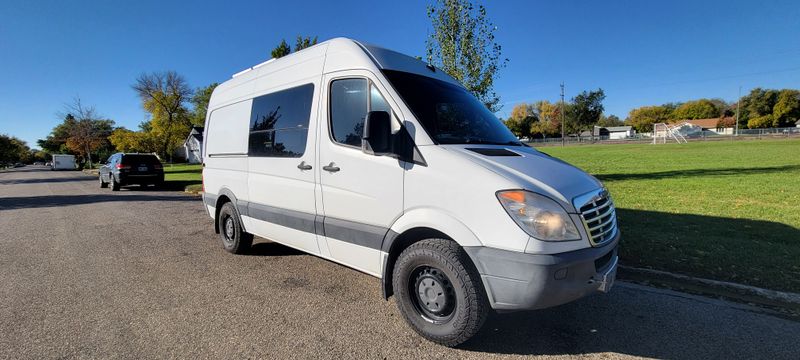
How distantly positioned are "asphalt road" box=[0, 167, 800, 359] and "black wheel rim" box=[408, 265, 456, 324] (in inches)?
9.7

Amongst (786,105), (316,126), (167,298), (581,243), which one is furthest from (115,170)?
(786,105)

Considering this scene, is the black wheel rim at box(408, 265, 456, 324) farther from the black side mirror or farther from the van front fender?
the black side mirror

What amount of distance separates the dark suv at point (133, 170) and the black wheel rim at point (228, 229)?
13.9 m

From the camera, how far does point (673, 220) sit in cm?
717

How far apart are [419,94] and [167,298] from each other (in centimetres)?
334

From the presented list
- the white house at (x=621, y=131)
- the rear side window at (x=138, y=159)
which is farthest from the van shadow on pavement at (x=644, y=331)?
the white house at (x=621, y=131)

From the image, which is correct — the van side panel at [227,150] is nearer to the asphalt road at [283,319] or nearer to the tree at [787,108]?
the asphalt road at [283,319]

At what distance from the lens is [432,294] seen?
3119 millimetres

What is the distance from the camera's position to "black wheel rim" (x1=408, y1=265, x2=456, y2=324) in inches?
119

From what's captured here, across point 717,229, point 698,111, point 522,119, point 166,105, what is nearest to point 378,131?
point 717,229

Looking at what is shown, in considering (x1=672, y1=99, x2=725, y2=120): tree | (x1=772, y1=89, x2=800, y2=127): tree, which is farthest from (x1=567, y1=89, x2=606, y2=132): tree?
(x1=672, y1=99, x2=725, y2=120): tree

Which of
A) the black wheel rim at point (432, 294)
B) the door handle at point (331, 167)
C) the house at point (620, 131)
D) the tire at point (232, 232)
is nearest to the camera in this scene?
the black wheel rim at point (432, 294)

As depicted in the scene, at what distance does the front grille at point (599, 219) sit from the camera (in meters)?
2.83

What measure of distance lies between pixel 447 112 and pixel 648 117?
128 m
